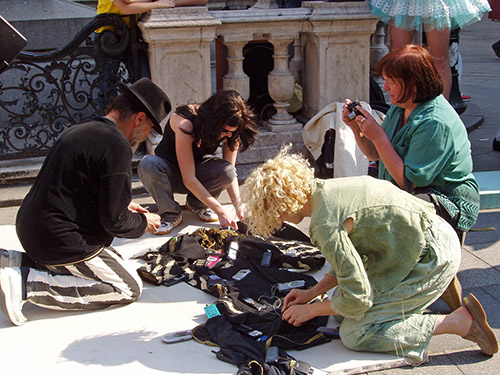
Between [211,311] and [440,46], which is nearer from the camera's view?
[211,311]

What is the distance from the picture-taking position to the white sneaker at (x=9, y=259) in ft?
11.4

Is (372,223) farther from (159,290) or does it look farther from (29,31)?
(29,31)

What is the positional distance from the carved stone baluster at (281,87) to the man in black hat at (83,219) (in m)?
2.26

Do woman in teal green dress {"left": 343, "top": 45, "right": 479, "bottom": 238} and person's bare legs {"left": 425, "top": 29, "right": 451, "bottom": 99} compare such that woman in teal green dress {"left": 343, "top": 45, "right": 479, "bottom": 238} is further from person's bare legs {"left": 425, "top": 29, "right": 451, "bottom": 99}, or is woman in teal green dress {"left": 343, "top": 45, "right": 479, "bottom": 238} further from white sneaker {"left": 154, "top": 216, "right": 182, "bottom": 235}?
person's bare legs {"left": 425, "top": 29, "right": 451, "bottom": 99}

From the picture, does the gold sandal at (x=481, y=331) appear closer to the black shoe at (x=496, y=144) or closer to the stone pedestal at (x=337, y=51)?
the stone pedestal at (x=337, y=51)

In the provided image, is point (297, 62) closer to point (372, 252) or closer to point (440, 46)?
point (440, 46)

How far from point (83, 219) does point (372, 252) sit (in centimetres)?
144

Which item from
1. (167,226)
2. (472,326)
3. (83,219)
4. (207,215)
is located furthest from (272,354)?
(207,215)

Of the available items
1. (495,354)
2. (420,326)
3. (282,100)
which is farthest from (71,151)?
(282,100)

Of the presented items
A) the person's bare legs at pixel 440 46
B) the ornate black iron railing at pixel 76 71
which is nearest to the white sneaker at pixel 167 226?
the ornate black iron railing at pixel 76 71

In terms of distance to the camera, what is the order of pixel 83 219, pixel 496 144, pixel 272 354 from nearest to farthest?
pixel 272 354 → pixel 83 219 → pixel 496 144

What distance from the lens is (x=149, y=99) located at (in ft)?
11.6

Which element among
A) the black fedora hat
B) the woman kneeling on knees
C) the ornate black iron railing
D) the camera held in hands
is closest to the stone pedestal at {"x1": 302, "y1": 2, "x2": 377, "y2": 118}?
the woman kneeling on knees

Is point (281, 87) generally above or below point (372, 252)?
above
